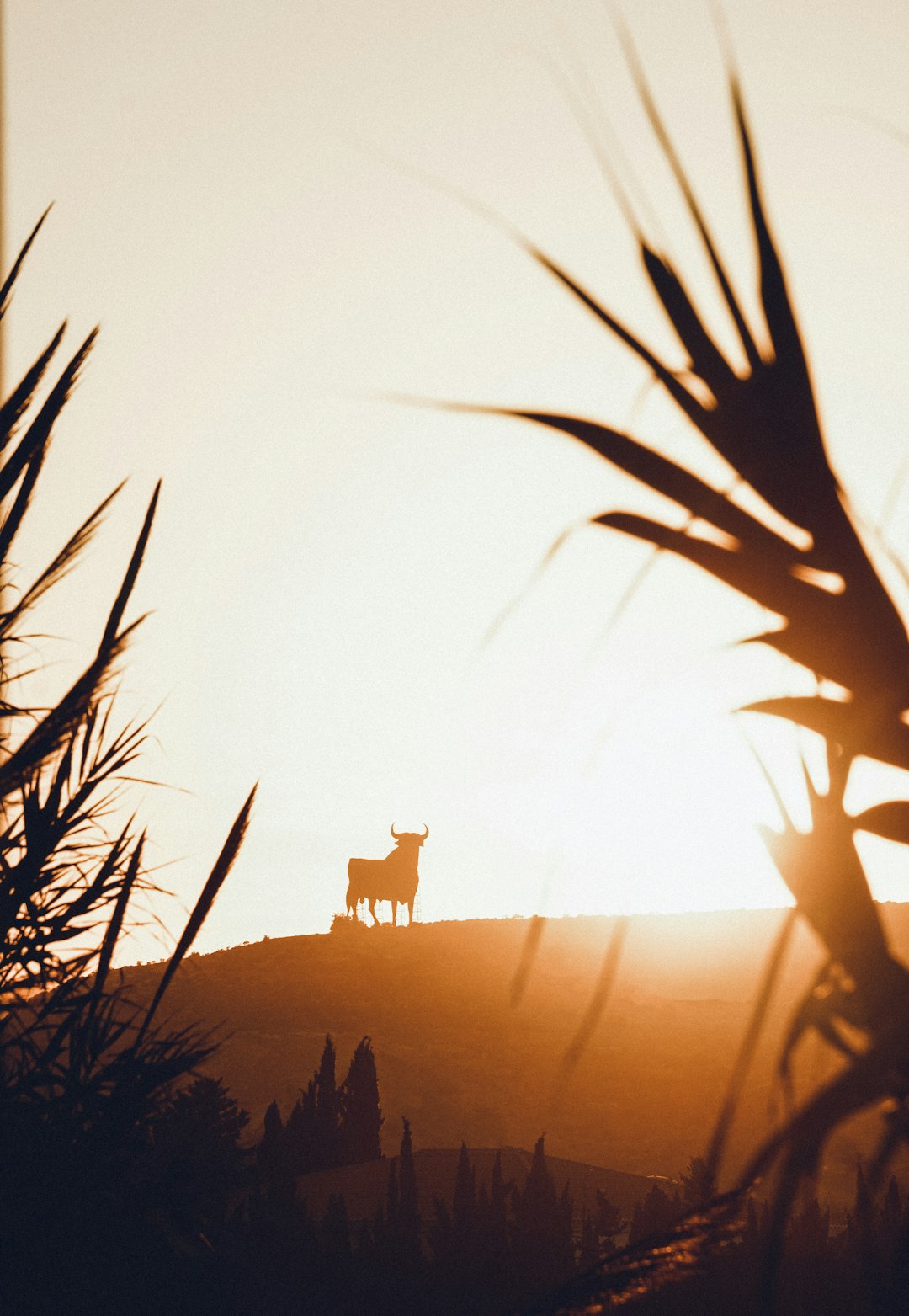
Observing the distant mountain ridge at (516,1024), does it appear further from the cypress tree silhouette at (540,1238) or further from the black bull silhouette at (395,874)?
the cypress tree silhouette at (540,1238)

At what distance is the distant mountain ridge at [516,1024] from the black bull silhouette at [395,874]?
4303mm

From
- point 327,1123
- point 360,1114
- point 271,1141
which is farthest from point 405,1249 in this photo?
point 360,1114

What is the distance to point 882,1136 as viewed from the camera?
1.19m

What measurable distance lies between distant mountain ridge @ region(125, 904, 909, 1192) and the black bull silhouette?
4.30 meters

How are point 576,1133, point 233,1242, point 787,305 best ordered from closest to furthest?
point 787,305
point 233,1242
point 576,1133

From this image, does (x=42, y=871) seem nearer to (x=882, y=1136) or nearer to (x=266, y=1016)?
(x=882, y=1136)

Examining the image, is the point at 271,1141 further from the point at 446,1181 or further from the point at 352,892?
the point at 352,892

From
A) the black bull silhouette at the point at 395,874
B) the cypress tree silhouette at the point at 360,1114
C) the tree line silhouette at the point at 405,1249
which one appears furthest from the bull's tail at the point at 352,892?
the tree line silhouette at the point at 405,1249

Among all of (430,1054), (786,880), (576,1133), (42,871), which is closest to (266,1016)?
(430,1054)

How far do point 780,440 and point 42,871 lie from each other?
5.11 m

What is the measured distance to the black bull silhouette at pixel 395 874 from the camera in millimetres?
38500

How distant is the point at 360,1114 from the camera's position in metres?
24.9

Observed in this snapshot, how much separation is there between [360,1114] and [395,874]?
14.1 meters

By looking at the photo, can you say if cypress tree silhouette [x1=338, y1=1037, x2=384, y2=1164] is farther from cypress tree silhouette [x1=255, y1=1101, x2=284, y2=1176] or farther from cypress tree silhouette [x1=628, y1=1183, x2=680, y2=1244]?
cypress tree silhouette [x1=628, y1=1183, x2=680, y2=1244]
